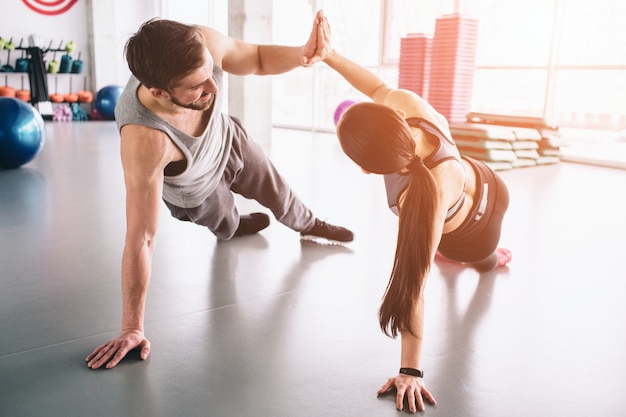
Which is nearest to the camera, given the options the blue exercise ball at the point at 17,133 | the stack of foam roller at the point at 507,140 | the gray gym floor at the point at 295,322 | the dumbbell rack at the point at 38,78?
the gray gym floor at the point at 295,322

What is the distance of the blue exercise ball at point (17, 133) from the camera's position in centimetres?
420

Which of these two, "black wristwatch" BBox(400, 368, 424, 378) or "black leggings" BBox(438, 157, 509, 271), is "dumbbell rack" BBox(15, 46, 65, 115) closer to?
"black leggings" BBox(438, 157, 509, 271)

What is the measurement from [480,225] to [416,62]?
4.54 meters

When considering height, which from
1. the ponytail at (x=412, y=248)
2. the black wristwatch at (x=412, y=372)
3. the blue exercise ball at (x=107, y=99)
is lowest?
the black wristwatch at (x=412, y=372)

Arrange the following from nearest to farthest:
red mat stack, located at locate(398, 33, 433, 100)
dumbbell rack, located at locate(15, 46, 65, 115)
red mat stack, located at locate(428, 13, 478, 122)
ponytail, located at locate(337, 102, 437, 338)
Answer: ponytail, located at locate(337, 102, 437, 338) → red mat stack, located at locate(428, 13, 478, 122) → red mat stack, located at locate(398, 33, 433, 100) → dumbbell rack, located at locate(15, 46, 65, 115)

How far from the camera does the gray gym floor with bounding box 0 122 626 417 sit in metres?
1.38

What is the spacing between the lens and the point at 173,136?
1624 millimetres

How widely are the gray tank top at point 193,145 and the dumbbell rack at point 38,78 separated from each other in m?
8.31

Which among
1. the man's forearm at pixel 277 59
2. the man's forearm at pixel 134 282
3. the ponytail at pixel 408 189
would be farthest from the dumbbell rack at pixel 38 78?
the ponytail at pixel 408 189

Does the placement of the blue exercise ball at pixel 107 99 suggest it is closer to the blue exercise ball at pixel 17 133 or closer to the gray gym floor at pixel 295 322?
the blue exercise ball at pixel 17 133

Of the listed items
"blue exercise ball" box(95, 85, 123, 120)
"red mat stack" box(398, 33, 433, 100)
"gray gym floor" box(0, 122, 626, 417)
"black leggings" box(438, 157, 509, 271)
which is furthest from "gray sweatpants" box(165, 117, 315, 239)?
"blue exercise ball" box(95, 85, 123, 120)

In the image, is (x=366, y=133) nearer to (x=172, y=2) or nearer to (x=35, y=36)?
(x=35, y=36)

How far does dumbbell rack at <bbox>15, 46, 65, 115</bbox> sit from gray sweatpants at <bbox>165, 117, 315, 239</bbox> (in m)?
8.22

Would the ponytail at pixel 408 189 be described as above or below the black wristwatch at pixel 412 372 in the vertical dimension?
above
